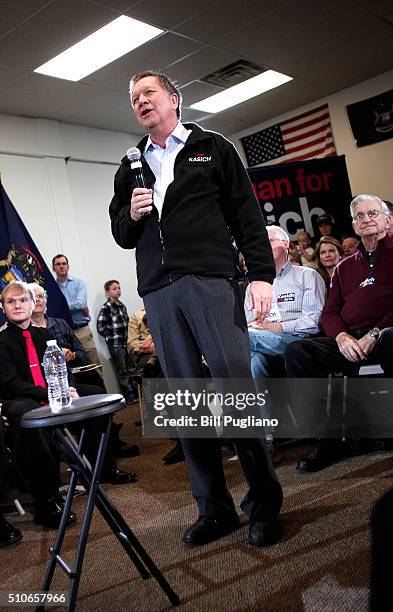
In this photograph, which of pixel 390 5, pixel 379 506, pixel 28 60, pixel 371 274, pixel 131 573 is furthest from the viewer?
pixel 390 5

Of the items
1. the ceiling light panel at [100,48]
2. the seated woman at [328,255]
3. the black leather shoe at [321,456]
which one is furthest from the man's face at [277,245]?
the ceiling light panel at [100,48]

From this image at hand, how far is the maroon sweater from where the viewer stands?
293 cm

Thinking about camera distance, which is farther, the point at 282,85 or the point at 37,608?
the point at 282,85

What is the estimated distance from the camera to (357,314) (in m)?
2.99

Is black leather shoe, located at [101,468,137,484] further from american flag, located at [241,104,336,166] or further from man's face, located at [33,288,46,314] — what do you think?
american flag, located at [241,104,336,166]

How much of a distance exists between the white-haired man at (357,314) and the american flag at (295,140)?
564 centimetres

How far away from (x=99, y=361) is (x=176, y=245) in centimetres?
537

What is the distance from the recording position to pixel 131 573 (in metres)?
1.90

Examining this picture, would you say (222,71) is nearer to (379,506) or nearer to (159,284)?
(159,284)

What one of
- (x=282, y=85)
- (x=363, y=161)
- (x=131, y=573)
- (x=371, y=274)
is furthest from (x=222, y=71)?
(x=131, y=573)

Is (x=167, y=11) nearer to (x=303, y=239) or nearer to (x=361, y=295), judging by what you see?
(x=303, y=239)

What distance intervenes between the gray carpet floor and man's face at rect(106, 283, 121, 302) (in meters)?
4.64

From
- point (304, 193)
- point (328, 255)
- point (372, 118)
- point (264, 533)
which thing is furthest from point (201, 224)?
point (372, 118)

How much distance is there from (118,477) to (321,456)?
1.13 m
